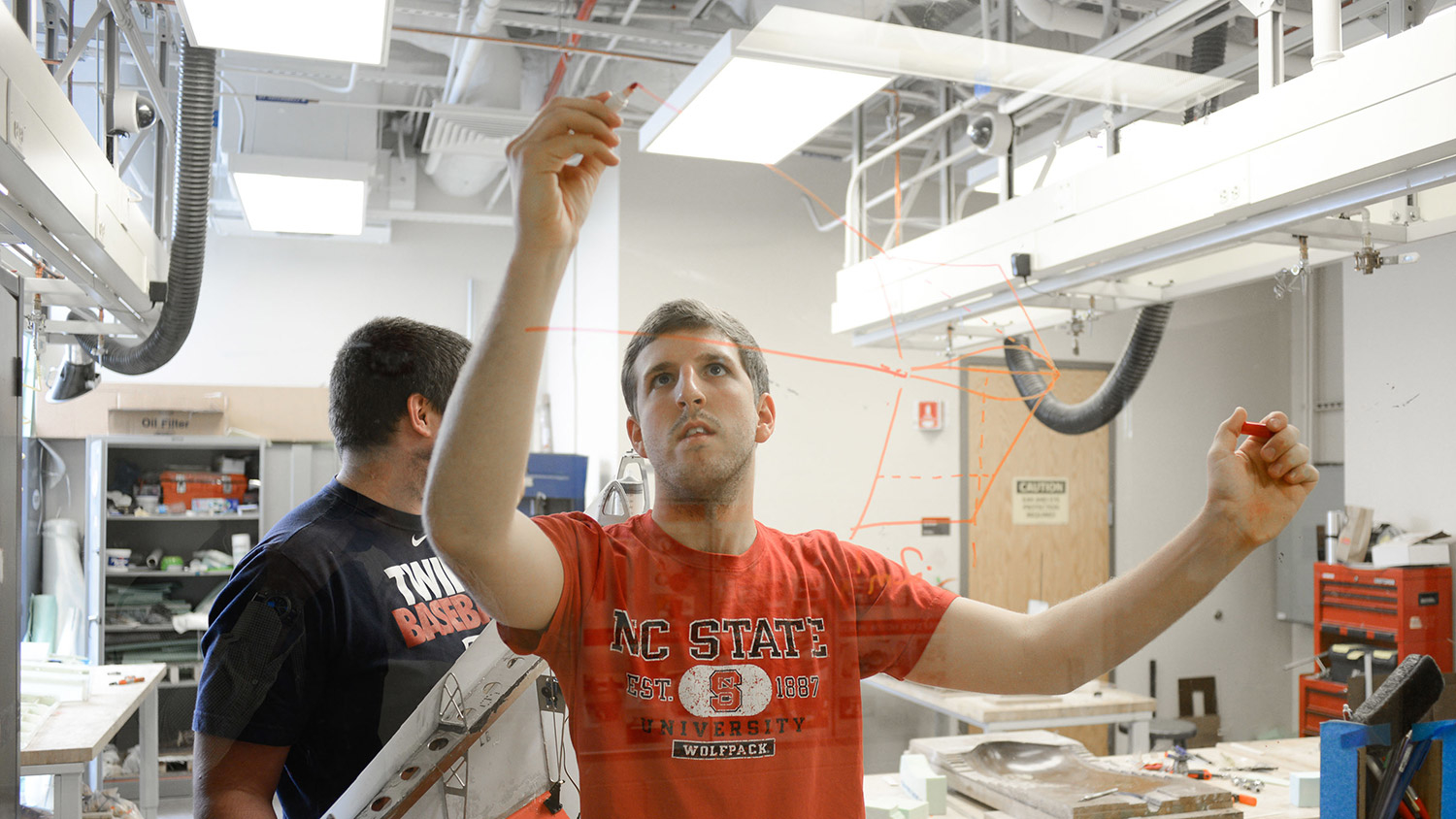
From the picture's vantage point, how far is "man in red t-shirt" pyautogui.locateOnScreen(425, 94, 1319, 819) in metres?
0.77

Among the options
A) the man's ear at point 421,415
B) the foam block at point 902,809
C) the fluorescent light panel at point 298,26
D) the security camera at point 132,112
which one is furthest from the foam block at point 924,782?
the security camera at point 132,112

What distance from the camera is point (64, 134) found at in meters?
0.99

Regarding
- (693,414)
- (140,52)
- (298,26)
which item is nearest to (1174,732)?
(693,414)

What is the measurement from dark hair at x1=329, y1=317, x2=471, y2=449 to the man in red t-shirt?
0.52 feet

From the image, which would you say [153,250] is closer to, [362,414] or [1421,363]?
[362,414]

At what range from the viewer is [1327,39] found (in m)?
1.03

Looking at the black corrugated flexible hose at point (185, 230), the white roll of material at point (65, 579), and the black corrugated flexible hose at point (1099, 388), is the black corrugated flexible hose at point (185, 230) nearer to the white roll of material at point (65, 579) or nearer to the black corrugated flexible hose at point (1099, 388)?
the white roll of material at point (65, 579)

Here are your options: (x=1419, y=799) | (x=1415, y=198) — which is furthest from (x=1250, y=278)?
(x=1419, y=799)

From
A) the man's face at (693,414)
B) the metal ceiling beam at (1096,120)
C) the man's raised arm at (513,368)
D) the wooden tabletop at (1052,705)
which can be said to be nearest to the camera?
the man's raised arm at (513,368)

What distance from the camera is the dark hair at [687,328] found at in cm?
79

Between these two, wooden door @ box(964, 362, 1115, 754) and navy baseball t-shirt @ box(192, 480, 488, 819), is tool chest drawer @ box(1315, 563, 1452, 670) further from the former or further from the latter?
navy baseball t-shirt @ box(192, 480, 488, 819)

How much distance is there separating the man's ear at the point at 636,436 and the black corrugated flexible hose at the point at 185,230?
48 cm

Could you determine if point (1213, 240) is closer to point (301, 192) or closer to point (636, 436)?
point (636, 436)

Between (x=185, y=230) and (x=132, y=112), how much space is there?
0.18m
